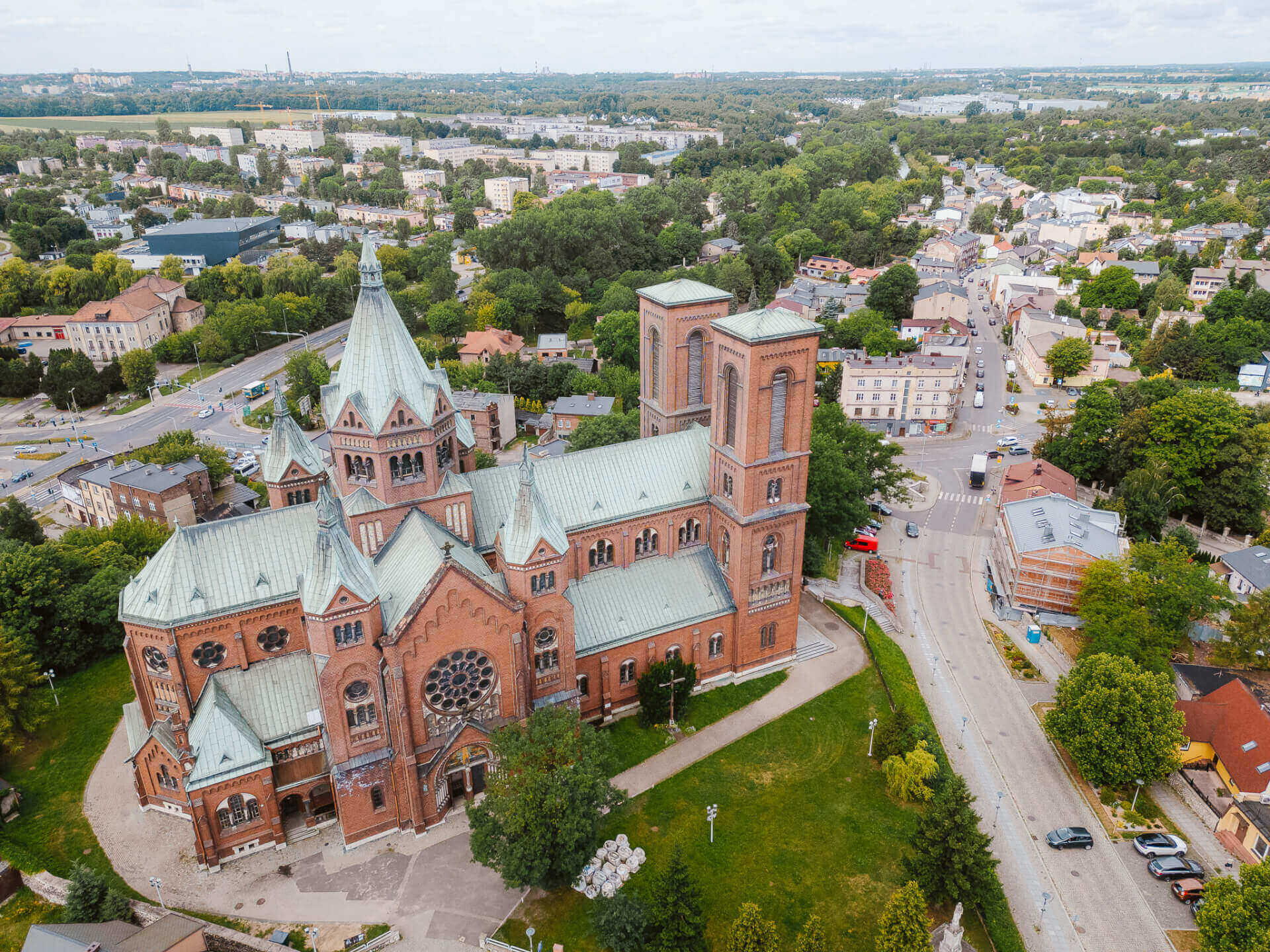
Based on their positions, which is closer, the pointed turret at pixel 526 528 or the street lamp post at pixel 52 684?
the pointed turret at pixel 526 528

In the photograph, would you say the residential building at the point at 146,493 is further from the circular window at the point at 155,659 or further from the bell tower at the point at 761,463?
the bell tower at the point at 761,463

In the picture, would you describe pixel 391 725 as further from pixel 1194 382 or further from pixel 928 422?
pixel 1194 382

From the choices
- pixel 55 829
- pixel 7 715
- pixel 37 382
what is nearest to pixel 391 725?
pixel 55 829

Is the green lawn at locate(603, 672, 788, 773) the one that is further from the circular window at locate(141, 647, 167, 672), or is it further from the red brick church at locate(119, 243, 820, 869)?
the circular window at locate(141, 647, 167, 672)

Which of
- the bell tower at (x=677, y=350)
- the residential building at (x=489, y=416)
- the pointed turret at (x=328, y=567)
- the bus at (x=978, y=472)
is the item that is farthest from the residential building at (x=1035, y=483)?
the pointed turret at (x=328, y=567)

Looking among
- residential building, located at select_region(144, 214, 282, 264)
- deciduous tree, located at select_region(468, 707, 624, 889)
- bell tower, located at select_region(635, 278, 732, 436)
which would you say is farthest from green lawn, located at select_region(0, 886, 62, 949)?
residential building, located at select_region(144, 214, 282, 264)

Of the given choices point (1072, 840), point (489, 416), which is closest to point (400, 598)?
point (1072, 840)

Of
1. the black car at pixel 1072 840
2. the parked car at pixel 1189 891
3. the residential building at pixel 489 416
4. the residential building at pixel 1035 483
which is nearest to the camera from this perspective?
the parked car at pixel 1189 891

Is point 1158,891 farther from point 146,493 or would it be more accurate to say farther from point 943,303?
point 943,303
